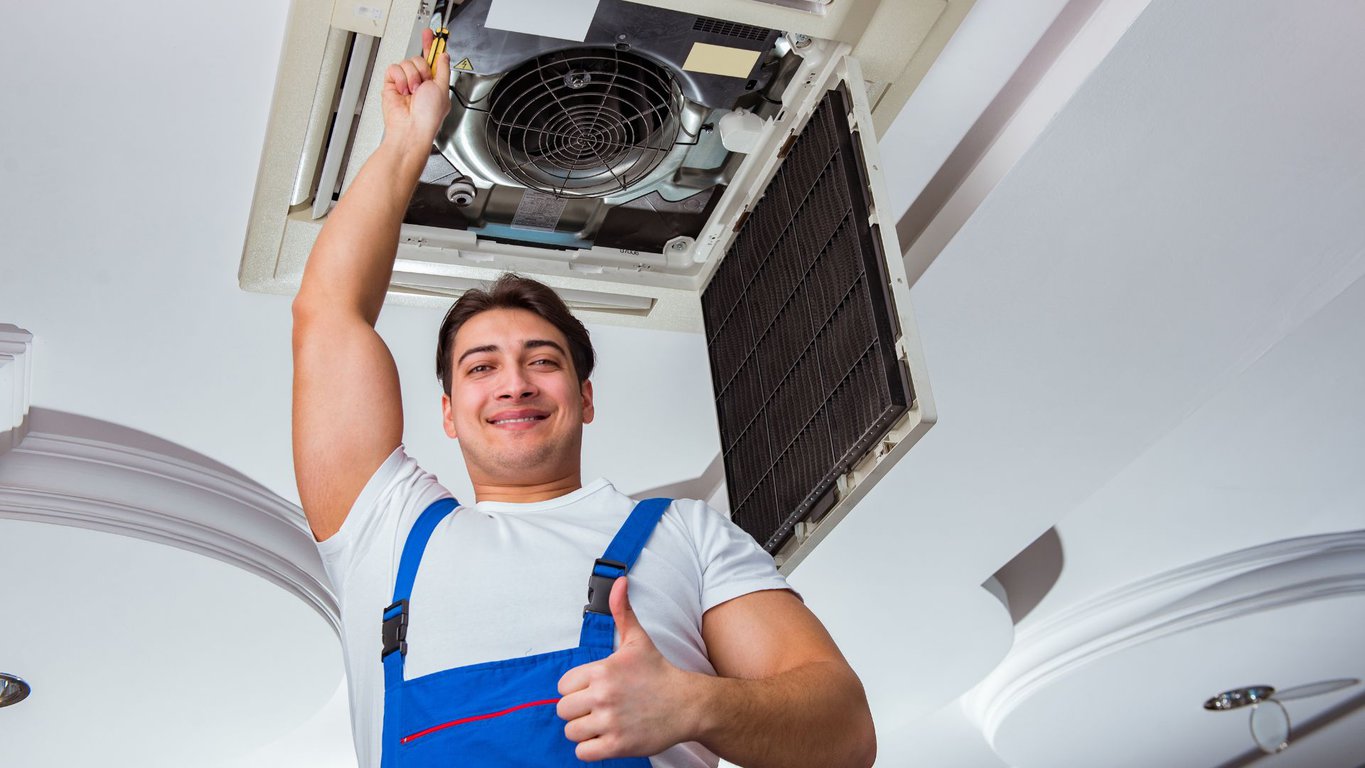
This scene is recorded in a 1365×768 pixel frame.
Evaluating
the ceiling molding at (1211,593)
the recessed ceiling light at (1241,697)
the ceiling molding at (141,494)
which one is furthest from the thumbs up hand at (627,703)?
the recessed ceiling light at (1241,697)

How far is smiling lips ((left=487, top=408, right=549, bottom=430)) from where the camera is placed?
4.73ft

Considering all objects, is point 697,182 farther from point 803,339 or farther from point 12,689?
point 12,689

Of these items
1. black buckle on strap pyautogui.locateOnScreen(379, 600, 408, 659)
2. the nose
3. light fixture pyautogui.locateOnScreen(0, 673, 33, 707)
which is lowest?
black buckle on strap pyautogui.locateOnScreen(379, 600, 408, 659)

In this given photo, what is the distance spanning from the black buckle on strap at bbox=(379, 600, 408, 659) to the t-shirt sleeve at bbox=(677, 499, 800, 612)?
315mm

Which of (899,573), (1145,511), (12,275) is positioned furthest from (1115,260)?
(12,275)

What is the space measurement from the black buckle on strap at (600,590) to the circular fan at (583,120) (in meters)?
1.15

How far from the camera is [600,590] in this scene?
1185 mm

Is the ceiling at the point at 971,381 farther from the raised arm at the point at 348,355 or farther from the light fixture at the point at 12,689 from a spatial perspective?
the raised arm at the point at 348,355

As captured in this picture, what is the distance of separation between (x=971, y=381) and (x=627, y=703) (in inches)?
80.3

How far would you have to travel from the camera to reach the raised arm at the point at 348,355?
1330mm

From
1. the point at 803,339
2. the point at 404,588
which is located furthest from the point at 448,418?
the point at 803,339

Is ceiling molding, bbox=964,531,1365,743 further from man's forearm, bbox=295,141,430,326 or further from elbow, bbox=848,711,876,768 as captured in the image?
man's forearm, bbox=295,141,430,326

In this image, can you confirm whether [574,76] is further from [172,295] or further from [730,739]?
[730,739]

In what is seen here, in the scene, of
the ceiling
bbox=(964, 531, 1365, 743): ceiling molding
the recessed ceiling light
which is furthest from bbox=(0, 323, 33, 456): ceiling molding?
the recessed ceiling light
